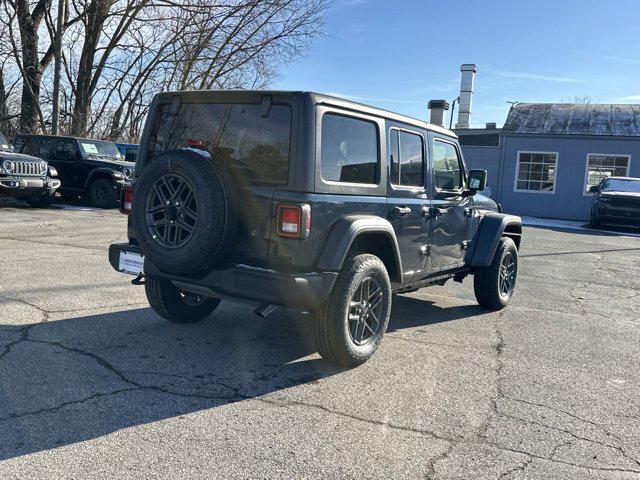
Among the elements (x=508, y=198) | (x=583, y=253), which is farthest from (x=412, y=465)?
(x=508, y=198)

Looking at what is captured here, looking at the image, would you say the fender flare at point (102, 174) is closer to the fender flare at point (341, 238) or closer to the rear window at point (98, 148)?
the rear window at point (98, 148)

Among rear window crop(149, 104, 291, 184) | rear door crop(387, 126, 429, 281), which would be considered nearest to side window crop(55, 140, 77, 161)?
rear window crop(149, 104, 291, 184)

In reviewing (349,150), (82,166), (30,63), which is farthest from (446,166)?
(30,63)

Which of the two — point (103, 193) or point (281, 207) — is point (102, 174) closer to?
point (103, 193)

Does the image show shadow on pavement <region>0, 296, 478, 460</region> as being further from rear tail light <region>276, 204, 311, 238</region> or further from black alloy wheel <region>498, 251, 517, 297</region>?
black alloy wheel <region>498, 251, 517, 297</region>

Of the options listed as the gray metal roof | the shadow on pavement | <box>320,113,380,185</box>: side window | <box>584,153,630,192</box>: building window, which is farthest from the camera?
the gray metal roof

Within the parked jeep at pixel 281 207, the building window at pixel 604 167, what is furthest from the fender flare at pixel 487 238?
the building window at pixel 604 167

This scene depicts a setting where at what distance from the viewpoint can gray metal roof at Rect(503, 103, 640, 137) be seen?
24156 millimetres

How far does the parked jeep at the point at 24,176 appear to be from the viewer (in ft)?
42.4

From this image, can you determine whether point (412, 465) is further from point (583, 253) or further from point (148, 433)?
point (583, 253)

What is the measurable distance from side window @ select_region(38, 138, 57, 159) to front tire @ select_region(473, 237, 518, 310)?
1293cm

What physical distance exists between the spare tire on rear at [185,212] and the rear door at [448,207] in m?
2.13

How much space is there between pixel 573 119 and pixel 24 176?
867 inches

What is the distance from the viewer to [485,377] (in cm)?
421
